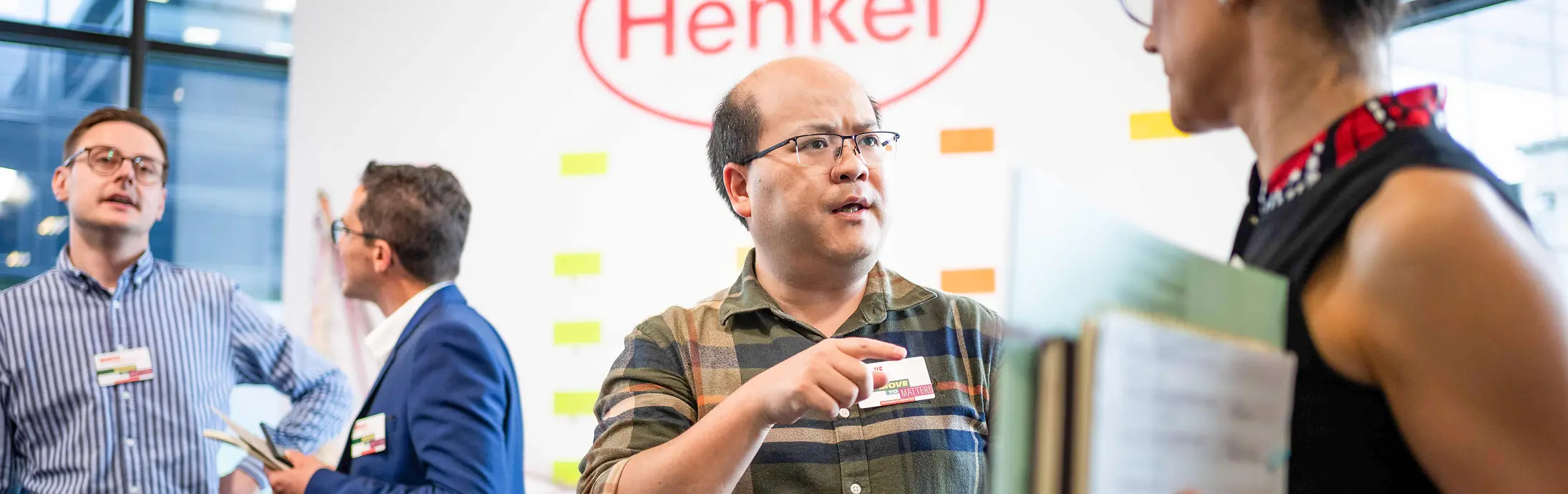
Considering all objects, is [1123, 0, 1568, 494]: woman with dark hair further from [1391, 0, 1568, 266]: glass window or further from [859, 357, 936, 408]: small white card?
[1391, 0, 1568, 266]: glass window

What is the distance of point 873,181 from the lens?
66.8 inches

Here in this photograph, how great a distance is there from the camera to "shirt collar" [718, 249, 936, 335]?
1680mm

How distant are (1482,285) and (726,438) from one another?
34.8 inches

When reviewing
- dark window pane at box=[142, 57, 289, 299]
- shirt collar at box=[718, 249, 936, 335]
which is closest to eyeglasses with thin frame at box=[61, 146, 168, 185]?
dark window pane at box=[142, 57, 289, 299]

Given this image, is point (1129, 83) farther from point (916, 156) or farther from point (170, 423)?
point (170, 423)

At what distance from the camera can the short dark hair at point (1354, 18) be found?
690 mm

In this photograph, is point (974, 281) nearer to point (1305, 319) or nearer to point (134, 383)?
point (134, 383)

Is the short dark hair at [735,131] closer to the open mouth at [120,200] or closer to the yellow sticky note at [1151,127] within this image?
the yellow sticky note at [1151,127]

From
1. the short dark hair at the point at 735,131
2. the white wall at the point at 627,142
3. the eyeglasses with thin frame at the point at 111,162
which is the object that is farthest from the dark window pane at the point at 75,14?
the short dark hair at the point at 735,131

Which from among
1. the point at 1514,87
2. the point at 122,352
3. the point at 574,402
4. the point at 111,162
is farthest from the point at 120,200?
the point at 1514,87

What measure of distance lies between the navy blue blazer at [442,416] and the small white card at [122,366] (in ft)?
3.57

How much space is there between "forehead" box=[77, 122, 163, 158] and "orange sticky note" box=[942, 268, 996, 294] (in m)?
2.27

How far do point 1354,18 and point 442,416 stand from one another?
1.79 m

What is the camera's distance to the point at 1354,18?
693 millimetres
